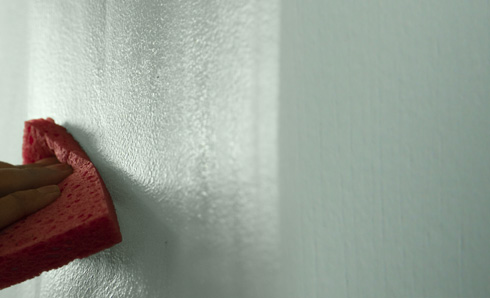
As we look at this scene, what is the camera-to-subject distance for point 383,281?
0.40 metres

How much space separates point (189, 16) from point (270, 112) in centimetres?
17

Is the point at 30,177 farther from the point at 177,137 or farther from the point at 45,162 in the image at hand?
the point at 177,137

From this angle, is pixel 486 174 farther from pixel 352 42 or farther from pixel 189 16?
pixel 189 16

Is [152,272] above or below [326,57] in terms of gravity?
below

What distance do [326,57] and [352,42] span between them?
0.03 meters

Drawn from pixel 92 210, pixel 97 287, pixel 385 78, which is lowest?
pixel 97 287

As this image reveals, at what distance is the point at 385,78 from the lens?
42 cm

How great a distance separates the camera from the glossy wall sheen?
394 millimetres

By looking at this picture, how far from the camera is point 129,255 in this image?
1.78 ft

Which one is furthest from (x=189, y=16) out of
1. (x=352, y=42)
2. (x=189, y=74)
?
(x=352, y=42)

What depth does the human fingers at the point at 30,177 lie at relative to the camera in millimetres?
509

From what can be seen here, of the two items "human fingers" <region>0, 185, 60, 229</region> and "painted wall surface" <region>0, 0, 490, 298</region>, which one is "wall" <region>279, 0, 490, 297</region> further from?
"human fingers" <region>0, 185, 60, 229</region>

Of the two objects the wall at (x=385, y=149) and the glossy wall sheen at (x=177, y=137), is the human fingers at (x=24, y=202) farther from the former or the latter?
the wall at (x=385, y=149)

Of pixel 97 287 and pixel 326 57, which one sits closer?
pixel 326 57
